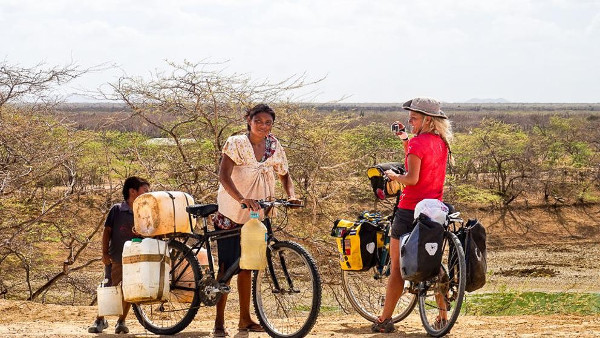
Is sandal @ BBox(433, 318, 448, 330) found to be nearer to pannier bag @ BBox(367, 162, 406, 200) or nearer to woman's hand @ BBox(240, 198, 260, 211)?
pannier bag @ BBox(367, 162, 406, 200)

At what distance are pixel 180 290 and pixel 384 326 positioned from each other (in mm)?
1454

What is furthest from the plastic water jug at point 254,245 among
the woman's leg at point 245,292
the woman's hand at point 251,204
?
the woman's leg at point 245,292

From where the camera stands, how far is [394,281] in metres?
6.00

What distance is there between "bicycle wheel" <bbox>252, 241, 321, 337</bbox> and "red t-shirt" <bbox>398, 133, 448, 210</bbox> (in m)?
0.82

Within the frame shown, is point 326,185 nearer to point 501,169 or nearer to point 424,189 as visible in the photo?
point 424,189

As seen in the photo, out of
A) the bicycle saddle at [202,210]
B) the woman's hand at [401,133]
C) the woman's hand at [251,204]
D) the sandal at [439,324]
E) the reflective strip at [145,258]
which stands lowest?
the sandal at [439,324]

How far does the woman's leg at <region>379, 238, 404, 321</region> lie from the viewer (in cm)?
597

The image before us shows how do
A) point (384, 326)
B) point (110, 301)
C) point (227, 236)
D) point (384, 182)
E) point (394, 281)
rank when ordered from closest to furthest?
point (227, 236) → point (394, 281) → point (384, 326) → point (384, 182) → point (110, 301)

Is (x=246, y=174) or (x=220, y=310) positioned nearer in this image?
(x=246, y=174)

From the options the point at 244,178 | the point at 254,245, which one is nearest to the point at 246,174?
the point at 244,178

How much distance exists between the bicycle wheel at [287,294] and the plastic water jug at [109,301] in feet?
3.96

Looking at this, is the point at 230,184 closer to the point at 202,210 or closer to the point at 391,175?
the point at 202,210

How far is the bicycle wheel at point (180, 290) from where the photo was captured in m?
6.07

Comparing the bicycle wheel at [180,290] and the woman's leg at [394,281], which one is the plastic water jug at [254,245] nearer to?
the bicycle wheel at [180,290]
